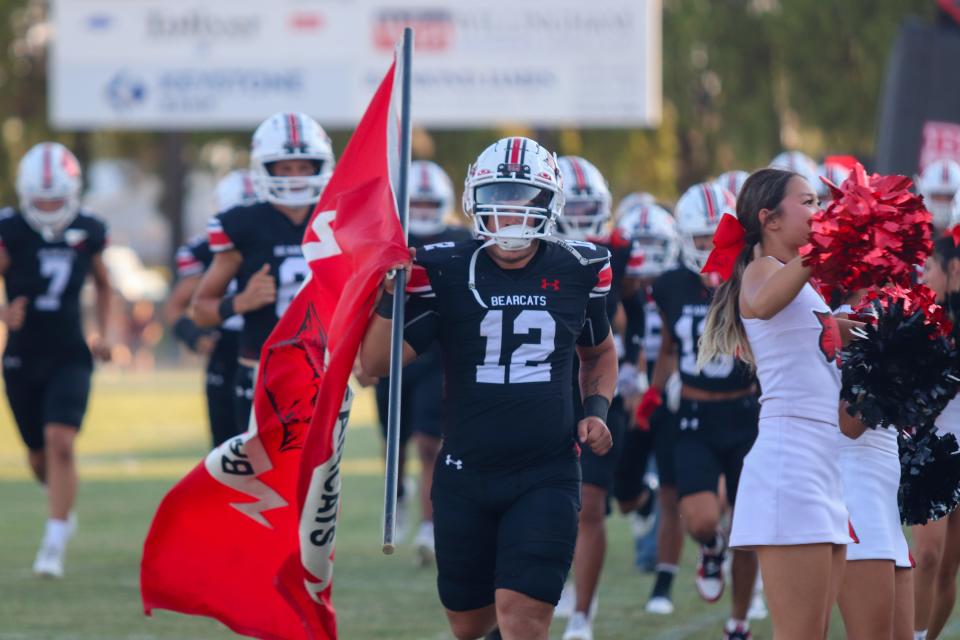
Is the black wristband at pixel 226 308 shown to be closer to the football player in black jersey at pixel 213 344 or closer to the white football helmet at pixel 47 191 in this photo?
the football player in black jersey at pixel 213 344

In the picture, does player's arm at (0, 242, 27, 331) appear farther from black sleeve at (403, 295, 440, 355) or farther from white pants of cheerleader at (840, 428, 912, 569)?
white pants of cheerleader at (840, 428, 912, 569)

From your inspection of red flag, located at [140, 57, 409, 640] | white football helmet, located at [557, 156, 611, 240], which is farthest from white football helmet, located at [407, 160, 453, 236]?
red flag, located at [140, 57, 409, 640]

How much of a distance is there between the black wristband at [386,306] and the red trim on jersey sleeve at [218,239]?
2.53 m

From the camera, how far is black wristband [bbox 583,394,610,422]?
6.34 meters

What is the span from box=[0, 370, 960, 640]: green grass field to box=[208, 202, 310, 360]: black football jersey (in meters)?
1.71

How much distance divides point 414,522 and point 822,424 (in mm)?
8194

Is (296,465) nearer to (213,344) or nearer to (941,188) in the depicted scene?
(213,344)

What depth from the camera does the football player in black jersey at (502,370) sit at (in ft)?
19.9

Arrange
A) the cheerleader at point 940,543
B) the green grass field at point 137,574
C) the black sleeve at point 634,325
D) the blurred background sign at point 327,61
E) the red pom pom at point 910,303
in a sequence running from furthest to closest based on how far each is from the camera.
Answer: the blurred background sign at point 327,61 → the black sleeve at point 634,325 → the green grass field at point 137,574 → the cheerleader at point 940,543 → the red pom pom at point 910,303

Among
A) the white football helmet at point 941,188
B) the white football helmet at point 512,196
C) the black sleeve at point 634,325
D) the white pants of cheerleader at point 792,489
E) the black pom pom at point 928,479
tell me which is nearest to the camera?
the white pants of cheerleader at point 792,489

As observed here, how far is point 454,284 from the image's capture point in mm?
6129

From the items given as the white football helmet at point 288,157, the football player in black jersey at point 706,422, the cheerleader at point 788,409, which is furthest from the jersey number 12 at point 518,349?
the white football helmet at point 288,157

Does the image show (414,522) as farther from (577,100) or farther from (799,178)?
(577,100)

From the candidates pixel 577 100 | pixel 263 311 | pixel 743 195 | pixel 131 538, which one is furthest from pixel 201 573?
pixel 577 100
